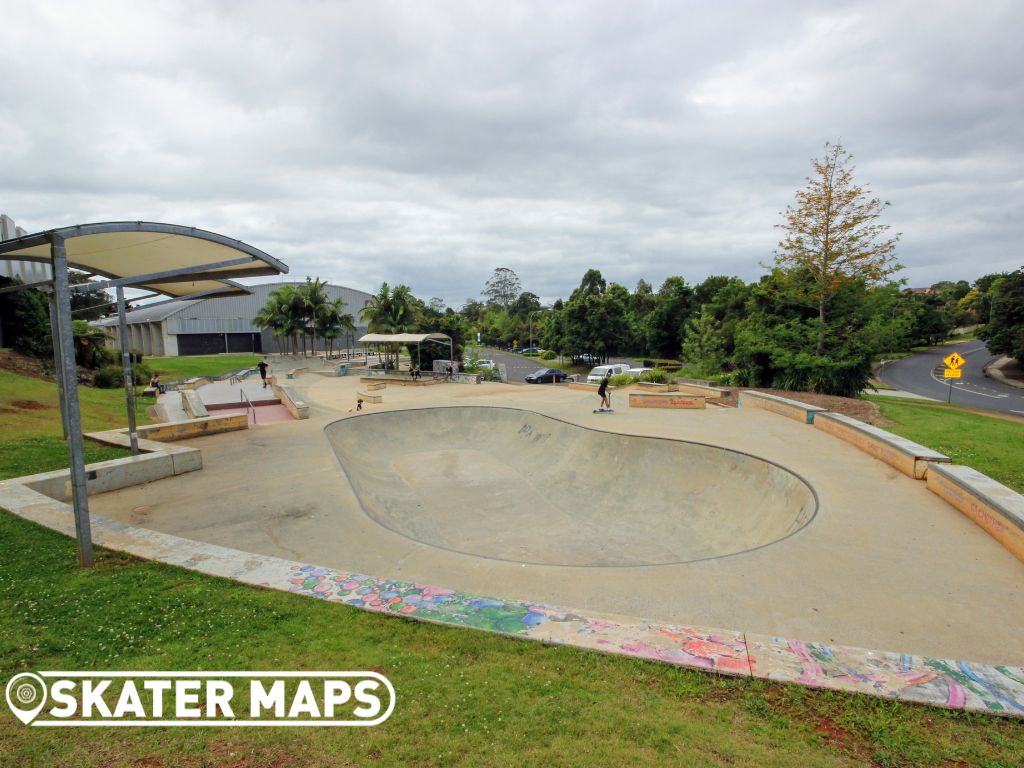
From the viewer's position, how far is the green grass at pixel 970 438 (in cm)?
923

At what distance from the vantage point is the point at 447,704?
11.1 ft

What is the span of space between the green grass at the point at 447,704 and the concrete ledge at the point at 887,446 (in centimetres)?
715

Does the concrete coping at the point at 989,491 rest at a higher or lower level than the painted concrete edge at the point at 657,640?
higher

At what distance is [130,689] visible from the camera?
346 centimetres

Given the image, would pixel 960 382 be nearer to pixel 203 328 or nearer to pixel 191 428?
pixel 191 428

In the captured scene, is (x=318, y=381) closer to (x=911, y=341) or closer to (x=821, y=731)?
(x=821, y=731)

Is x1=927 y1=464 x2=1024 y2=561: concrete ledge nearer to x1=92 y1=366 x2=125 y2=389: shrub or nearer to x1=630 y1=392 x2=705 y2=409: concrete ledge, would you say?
x1=630 y1=392 x2=705 y2=409: concrete ledge

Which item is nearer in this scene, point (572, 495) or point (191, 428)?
point (572, 495)

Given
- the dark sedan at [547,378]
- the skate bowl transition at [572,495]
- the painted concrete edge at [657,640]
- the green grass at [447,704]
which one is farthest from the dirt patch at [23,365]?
the dark sedan at [547,378]

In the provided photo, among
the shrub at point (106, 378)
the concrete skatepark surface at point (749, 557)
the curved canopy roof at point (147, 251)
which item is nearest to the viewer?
the concrete skatepark surface at point (749, 557)

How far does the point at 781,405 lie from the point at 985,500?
32.8 feet

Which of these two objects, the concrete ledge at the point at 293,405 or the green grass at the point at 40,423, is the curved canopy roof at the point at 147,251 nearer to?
the green grass at the point at 40,423

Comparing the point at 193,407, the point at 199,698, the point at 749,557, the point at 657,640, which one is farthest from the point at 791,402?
the point at 193,407

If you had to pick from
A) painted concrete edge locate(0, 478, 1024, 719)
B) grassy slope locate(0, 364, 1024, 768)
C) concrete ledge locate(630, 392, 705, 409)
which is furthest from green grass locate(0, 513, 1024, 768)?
concrete ledge locate(630, 392, 705, 409)
